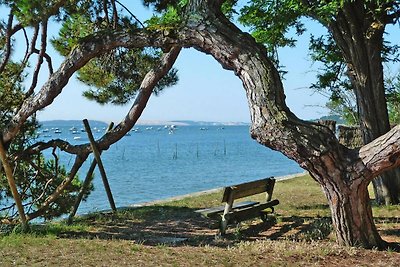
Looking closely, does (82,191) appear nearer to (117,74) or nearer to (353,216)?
(117,74)

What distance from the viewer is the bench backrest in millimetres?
7188

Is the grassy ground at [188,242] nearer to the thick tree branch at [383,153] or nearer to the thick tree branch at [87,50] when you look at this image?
the thick tree branch at [383,153]

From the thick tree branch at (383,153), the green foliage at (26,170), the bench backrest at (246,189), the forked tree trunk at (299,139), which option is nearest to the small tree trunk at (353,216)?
the forked tree trunk at (299,139)

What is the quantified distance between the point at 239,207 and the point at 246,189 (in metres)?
0.57

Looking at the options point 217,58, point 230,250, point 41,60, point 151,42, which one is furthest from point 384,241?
point 41,60

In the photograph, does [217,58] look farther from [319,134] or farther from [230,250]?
[230,250]

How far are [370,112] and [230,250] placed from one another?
4827mm

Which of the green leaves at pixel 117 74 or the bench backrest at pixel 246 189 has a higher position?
the green leaves at pixel 117 74

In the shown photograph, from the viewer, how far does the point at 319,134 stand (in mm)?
5695

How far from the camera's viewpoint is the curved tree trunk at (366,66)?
9.28 m

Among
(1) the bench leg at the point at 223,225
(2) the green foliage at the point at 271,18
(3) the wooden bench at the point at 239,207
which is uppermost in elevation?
(2) the green foliage at the point at 271,18

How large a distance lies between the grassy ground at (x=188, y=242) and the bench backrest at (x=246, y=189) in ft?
1.58

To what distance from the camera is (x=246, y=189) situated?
24.9 feet

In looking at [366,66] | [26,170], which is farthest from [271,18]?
[26,170]
